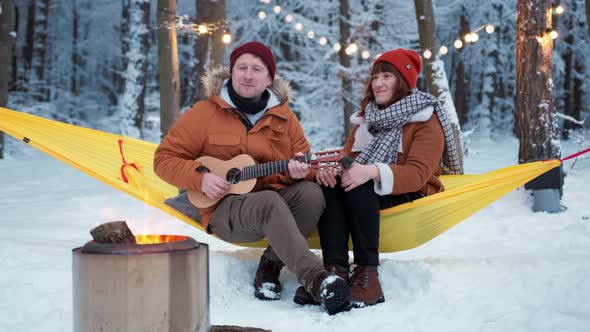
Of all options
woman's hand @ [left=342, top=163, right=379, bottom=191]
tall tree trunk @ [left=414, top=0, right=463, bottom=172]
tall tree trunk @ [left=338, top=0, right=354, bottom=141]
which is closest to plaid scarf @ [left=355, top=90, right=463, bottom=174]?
A: woman's hand @ [left=342, top=163, right=379, bottom=191]

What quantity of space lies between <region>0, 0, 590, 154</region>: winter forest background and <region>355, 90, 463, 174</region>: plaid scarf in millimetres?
3101

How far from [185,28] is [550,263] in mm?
4118

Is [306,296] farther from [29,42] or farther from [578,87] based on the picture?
[29,42]

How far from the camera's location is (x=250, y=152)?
92.2 inches

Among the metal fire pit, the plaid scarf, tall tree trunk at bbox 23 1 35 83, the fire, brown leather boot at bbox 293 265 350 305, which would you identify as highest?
tall tree trunk at bbox 23 1 35 83

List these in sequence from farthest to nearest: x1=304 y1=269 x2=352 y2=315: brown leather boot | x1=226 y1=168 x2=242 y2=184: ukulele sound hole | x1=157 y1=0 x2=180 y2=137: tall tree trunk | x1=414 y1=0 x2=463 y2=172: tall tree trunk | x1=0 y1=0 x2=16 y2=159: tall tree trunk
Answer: x1=0 y1=0 x2=16 y2=159: tall tree trunk
x1=157 y1=0 x2=180 y2=137: tall tree trunk
x1=414 y1=0 x2=463 y2=172: tall tree trunk
x1=226 y1=168 x2=242 y2=184: ukulele sound hole
x1=304 y1=269 x2=352 y2=315: brown leather boot

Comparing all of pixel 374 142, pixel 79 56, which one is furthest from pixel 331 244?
pixel 79 56

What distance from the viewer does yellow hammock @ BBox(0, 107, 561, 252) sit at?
7.80ft

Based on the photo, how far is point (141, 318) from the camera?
1307mm

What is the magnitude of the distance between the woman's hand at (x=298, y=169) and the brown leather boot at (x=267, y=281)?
1.46 ft

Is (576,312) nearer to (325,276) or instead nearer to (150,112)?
(325,276)

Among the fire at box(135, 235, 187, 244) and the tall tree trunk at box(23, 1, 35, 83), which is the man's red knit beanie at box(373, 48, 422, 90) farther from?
the tall tree trunk at box(23, 1, 35, 83)

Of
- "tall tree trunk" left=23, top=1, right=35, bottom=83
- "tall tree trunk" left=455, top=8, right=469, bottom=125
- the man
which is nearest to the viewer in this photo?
the man

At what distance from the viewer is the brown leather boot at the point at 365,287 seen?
2.14 meters
